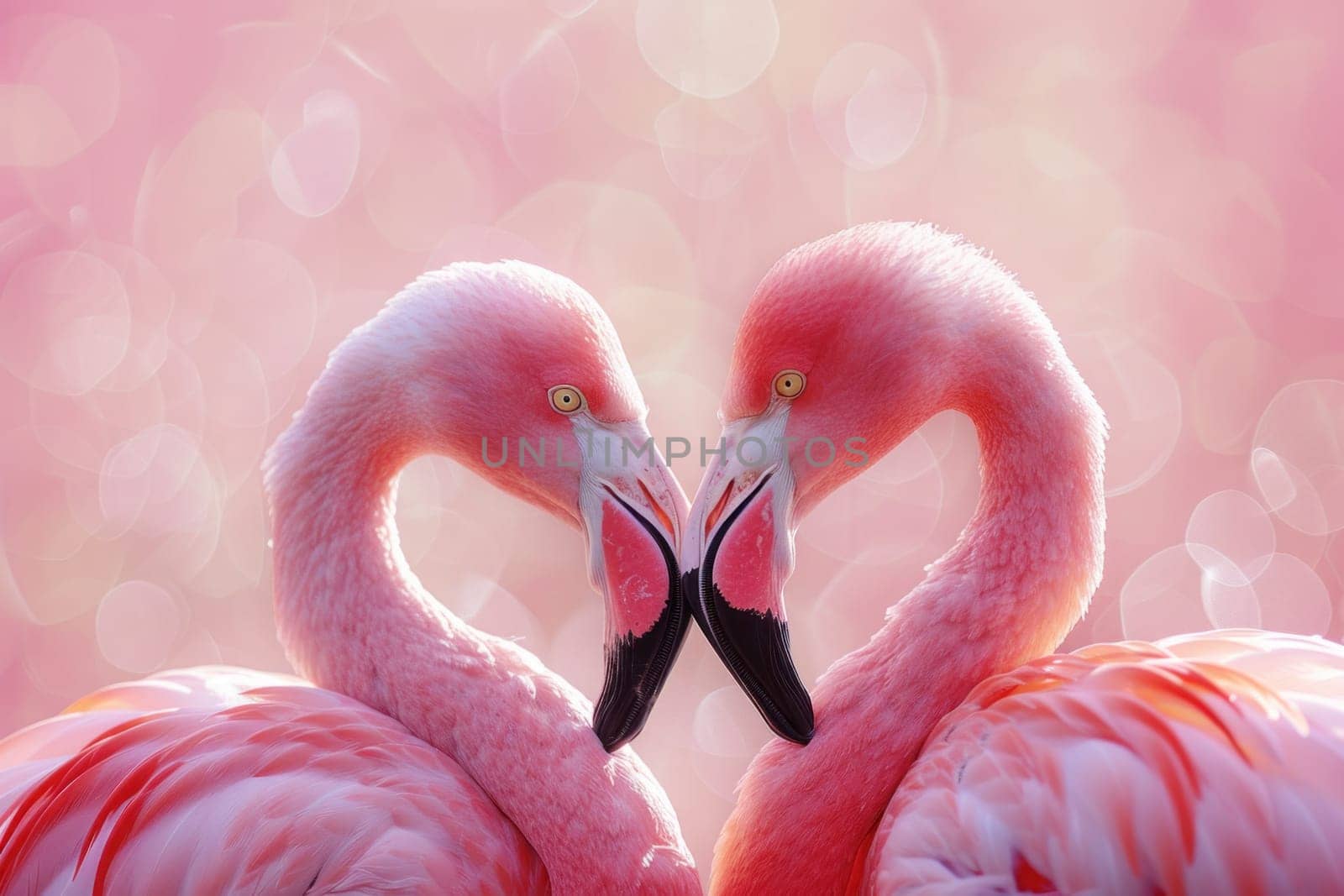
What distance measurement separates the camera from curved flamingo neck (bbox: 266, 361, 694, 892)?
1.42 metres

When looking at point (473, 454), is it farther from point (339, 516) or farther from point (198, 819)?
point (198, 819)

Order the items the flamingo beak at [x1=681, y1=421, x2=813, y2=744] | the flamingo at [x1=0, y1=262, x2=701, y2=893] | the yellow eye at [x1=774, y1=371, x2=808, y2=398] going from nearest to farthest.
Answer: the flamingo at [x1=0, y1=262, x2=701, y2=893], the flamingo beak at [x1=681, y1=421, x2=813, y2=744], the yellow eye at [x1=774, y1=371, x2=808, y2=398]

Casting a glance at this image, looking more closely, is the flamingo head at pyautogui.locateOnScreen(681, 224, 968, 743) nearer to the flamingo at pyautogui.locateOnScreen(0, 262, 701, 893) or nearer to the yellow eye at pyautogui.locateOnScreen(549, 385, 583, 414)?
the flamingo at pyautogui.locateOnScreen(0, 262, 701, 893)

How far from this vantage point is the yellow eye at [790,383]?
4.82 ft

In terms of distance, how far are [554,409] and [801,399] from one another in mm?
365

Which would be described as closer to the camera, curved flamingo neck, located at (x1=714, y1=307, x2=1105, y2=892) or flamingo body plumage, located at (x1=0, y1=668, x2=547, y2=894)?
flamingo body plumage, located at (x1=0, y1=668, x2=547, y2=894)

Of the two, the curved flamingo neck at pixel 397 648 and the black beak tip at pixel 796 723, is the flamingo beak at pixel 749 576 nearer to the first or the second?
the black beak tip at pixel 796 723

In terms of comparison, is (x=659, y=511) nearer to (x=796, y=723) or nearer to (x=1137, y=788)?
(x=796, y=723)

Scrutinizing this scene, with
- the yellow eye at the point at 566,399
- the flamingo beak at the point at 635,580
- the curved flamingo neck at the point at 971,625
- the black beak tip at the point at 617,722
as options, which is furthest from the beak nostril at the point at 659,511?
the curved flamingo neck at the point at 971,625

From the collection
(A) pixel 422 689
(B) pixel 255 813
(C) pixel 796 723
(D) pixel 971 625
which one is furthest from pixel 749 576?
(B) pixel 255 813

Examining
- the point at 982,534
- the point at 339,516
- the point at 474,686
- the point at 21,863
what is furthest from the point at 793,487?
the point at 21,863

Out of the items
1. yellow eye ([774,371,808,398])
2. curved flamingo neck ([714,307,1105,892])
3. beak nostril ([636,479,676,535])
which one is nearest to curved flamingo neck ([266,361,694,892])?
curved flamingo neck ([714,307,1105,892])

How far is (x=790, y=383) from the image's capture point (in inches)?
58.1

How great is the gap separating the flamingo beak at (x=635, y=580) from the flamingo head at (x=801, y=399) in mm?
38
